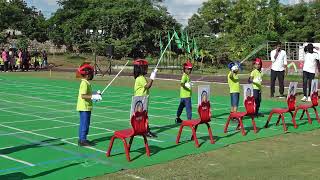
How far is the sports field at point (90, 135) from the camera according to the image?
7.46 meters

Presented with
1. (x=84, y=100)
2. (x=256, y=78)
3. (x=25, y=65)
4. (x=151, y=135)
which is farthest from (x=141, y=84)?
(x=25, y=65)

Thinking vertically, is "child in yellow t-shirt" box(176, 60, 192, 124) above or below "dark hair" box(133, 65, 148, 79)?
below

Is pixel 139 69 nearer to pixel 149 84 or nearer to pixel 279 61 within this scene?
pixel 149 84

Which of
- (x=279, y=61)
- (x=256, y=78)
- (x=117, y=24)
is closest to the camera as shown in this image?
(x=256, y=78)

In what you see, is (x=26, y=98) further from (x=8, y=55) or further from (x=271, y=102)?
(x=8, y=55)

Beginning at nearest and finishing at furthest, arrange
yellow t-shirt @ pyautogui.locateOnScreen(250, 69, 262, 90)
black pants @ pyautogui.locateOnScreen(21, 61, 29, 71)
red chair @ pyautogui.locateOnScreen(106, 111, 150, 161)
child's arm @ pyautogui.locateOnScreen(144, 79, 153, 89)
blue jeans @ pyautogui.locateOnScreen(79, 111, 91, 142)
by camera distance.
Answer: red chair @ pyautogui.locateOnScreen(106, 111, 150, 161), blue jeans @ pyautogui.locateOnScreen(79, 111, 91, 142), child's arm @ pyautogui.locateOnScreen(144, 79, 153, 89), yellow t-shirt @ pyautogui.locateOnScreen(250, 69, 262, 90), black pants @ pyautogui.locateOnScreen(21, 61, 29, 71)

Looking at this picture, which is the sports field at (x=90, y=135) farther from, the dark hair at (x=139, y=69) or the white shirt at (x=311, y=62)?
the white shirt at (x=311, y=62)

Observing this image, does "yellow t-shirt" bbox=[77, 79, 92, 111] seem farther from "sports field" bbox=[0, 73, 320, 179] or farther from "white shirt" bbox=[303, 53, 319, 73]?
"white shirt" bbox=[303, 53, 319, 73]

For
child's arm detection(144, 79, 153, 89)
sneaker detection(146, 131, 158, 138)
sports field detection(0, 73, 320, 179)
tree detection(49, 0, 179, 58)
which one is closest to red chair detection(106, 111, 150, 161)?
sports field detection(0, 73, 320, 179)

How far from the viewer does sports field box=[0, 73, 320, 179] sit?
746cm

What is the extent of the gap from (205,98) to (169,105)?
20.0 ft

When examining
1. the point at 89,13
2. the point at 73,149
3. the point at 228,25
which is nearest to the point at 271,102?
the point at 73,149

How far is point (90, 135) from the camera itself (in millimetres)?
10102

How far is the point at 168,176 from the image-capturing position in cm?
693
